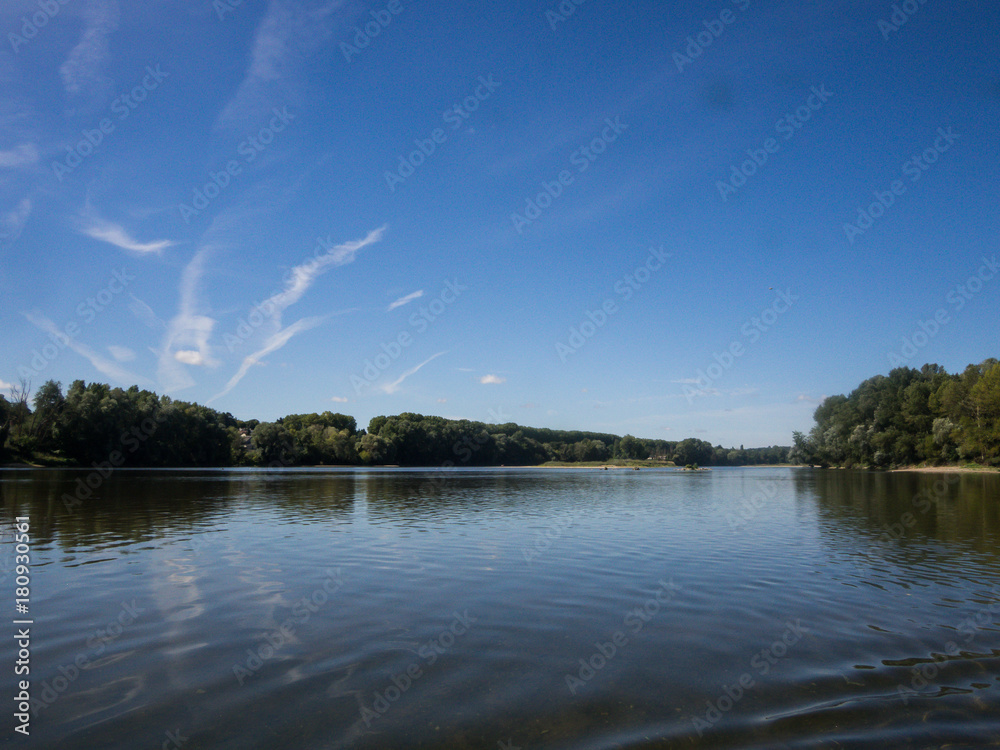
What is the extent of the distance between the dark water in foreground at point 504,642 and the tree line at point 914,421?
97.1 metres

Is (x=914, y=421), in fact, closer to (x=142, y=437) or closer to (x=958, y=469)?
(x=958, y=469)

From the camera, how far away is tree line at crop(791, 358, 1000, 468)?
3824 inches

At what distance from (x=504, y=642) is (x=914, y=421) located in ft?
460

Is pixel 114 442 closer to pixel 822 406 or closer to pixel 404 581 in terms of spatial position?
pixel 404 581

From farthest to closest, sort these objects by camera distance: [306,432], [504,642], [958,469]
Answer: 1. [306,432]
2. [958,469]
3. [504,642]

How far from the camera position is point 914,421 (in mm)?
121375

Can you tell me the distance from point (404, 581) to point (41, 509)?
89.1 feet

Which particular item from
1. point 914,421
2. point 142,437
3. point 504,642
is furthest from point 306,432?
point 504,642

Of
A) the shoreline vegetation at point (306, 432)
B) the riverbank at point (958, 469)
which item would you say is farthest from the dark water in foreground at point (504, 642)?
the shoreline vegetation at point (306, 432)

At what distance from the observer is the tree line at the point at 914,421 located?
97.1m

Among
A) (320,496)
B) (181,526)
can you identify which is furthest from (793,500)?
(181,526)

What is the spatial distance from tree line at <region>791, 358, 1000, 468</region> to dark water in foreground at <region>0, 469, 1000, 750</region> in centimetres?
9713

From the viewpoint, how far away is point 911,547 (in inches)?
843

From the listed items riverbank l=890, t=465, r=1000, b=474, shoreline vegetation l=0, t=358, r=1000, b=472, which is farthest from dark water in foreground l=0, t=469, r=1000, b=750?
shoreline vegetation l=0, t=358, r=1000, b=472
